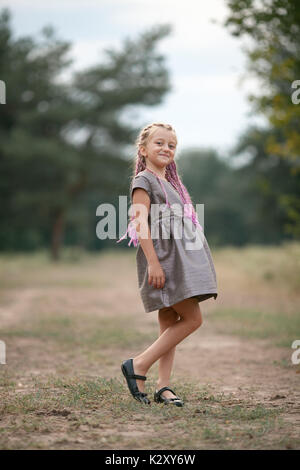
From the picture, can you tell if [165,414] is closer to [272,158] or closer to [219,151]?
[272,158]

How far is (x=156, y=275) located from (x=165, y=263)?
11 centimetres

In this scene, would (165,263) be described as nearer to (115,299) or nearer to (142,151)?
(142,151)

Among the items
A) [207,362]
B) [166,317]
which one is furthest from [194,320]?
[207,362]

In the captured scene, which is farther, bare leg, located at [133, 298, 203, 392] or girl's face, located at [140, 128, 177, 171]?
girl's face, located at [140, 128, 177, 171]

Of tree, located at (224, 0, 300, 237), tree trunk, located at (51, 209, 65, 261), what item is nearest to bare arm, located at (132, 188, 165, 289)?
tree, located at (224, 0, 300, 237)

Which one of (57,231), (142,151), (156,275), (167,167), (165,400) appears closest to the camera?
(156,275)

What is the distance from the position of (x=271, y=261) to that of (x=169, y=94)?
1391cm

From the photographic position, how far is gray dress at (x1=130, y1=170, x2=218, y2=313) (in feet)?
11.7

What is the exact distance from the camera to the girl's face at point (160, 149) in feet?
12.7

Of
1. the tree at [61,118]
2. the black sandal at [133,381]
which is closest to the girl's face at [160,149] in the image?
the black sandal at [133,381]

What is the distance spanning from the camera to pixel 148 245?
3627 mm

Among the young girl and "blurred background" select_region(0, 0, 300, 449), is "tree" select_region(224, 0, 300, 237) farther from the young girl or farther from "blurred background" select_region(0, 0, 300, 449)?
the young girl

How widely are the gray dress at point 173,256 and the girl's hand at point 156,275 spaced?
48mm

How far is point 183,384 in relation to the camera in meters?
4.55
